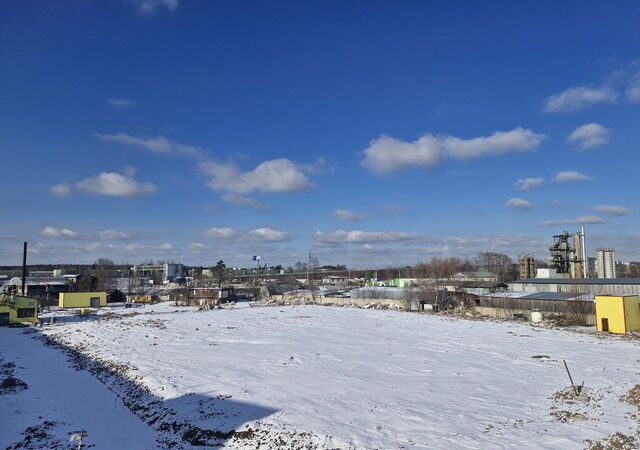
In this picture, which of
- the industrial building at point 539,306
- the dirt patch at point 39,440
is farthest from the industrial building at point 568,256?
the dirt patch at point 39,440

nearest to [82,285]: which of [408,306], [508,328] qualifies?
[408,306]

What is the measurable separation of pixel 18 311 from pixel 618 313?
5317 centimetres

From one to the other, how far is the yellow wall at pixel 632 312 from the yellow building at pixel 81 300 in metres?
63.9

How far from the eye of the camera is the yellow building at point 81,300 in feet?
206

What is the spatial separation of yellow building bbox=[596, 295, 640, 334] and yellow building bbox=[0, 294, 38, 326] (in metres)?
50.8

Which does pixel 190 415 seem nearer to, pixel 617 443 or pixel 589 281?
pixel 617 443

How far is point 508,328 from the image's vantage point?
38656 mm

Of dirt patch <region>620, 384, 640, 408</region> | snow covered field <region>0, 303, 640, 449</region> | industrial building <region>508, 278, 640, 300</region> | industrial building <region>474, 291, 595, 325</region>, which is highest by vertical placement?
industrial building <region>508, 278, 640, 300</region>

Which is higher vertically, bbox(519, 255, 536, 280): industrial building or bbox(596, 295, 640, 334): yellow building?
bbox(519, 255, 536, 280): industrial building

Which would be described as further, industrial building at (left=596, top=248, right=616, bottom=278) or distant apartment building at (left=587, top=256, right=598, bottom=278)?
distant apartment building at (left=587, top=256, right=598, bottom=278)

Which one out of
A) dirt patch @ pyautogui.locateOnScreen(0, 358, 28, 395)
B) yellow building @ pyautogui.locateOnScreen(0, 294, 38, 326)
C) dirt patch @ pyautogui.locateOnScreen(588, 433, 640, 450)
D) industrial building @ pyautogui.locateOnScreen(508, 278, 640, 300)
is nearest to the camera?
dirt patch @ pyautogui.locateOnScreen(588, 433, 640, 450)

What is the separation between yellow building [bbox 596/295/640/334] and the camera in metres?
33.8

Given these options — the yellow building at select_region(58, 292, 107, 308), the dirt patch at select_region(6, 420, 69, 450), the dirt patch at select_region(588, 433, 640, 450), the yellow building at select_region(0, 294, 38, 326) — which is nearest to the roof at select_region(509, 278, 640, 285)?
the dirt patch at select_region(588, 433, 640, 450)

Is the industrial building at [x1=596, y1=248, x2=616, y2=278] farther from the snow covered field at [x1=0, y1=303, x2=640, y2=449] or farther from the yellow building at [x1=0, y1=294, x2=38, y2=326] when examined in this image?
the yellow building at [x1=0, y1=294, x2=38, y2=326]
